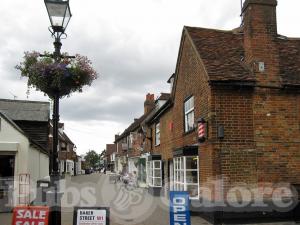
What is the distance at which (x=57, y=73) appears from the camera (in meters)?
7.80

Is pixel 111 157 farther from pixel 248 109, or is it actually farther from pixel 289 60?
pixel 248 109

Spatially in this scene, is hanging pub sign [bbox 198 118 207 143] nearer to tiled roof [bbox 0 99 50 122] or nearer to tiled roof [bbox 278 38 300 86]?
tiled roof [bbox 278 38 300 86]

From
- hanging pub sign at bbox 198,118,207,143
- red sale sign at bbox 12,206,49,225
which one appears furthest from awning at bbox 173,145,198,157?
red sale sign at bbox 12,206,49,225

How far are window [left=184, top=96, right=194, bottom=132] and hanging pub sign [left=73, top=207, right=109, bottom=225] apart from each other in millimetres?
8917

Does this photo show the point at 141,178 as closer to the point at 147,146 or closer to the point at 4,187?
the point at 147,146

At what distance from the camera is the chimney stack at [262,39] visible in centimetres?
1381

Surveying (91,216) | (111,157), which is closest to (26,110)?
Result: (91,216)

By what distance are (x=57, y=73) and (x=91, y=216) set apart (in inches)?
108

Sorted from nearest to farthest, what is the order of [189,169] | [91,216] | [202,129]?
1. [91,216]
2. [202,129]
3. [189,169]

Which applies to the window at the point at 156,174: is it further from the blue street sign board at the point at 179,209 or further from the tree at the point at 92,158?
the tree at the point at 92,158

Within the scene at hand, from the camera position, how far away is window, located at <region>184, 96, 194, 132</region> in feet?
53.8

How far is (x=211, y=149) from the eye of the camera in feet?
43.1

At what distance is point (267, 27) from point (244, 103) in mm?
2878

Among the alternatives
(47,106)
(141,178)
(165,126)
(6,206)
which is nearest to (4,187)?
(6,206)
